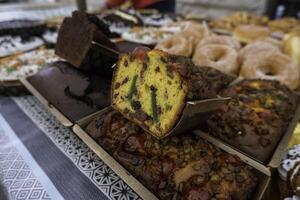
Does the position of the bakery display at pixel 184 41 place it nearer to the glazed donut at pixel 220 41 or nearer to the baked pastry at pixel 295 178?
the glazed donut at pixel 220 41

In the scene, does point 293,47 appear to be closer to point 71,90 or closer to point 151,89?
point 151,89

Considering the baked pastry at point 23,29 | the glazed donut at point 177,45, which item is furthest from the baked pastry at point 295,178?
the baked pastry at point 23,29

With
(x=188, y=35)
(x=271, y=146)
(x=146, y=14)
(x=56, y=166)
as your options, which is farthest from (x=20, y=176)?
(x=146, y=14)

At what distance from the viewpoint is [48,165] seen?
108 centimetres

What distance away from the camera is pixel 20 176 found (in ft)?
3.36

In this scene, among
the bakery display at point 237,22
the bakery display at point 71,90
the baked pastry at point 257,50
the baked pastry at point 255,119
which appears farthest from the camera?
the bakery display at point 237,22

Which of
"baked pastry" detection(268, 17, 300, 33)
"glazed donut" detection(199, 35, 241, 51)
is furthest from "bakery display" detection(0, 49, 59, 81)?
"baked pastry" detection(268, 17, 300, 33)

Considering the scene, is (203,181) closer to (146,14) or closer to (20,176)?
(20,176)

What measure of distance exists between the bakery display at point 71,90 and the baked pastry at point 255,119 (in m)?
0.55

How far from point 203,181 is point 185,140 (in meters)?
0.18

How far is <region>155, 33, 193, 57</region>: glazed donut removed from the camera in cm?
195

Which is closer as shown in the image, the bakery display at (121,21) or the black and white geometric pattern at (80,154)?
the black and white geometric pattern at (80,154)

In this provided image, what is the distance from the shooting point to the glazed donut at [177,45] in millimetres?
1950

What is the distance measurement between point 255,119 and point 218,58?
2.82ft
